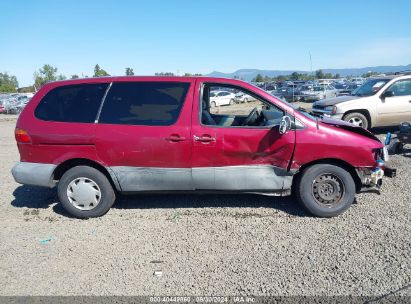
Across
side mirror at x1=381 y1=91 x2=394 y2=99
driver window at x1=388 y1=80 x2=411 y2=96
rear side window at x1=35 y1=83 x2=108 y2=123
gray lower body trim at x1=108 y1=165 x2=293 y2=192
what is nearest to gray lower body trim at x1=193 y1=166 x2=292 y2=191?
gray lower body trim at x1=108 y1=165 x2=293 y2=192

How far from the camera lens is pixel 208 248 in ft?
12.2

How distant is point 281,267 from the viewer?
3309mm

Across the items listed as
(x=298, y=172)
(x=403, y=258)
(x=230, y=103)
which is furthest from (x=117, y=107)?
(x=230, y=103)

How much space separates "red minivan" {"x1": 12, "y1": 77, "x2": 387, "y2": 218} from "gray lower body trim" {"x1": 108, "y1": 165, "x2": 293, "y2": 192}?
1cm

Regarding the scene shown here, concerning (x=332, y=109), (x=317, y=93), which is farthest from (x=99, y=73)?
(x=332, y=109)

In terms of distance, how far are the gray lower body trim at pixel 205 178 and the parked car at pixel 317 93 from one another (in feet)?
86.4

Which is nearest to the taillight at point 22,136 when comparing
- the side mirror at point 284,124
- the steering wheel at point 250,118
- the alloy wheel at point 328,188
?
the steering wheel at point 250,118

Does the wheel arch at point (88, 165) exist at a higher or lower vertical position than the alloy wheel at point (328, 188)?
higher

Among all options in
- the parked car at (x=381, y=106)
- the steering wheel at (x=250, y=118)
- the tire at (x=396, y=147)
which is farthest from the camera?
the parked car at (x=381, y=106)

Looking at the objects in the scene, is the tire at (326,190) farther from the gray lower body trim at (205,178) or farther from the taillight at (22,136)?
the taillight at (22,136)

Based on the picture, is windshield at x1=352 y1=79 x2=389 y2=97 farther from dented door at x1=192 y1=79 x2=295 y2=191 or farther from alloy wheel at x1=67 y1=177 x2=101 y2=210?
alloy wheel at x1=67 y1=177 x2=101 y2=210

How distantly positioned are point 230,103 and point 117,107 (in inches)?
1080

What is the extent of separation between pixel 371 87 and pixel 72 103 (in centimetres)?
886

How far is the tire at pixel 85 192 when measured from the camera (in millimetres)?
4535
